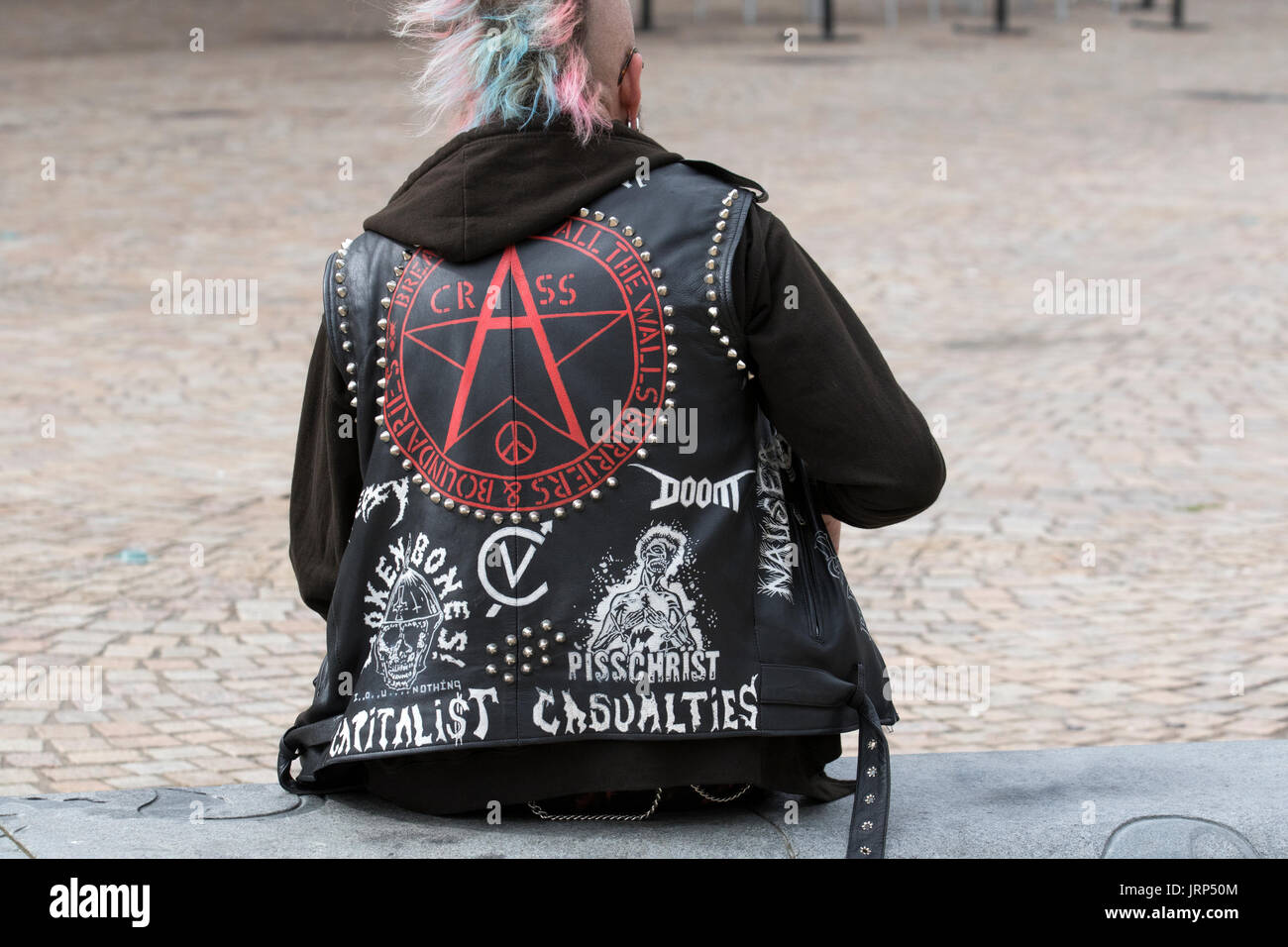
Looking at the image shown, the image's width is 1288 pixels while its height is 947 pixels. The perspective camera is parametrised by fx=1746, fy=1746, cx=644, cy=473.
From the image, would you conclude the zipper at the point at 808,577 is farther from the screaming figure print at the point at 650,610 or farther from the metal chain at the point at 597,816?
the metal chain at the point at 597,816

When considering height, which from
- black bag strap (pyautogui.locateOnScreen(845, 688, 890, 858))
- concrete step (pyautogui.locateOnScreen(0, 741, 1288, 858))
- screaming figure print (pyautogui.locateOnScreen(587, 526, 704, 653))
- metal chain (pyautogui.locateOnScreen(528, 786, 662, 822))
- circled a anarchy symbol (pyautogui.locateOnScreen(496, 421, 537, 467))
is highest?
circled a anarchy symbol (pyautogui.locateOnScreen(496, 421, 537, 467))

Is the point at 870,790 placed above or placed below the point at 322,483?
below

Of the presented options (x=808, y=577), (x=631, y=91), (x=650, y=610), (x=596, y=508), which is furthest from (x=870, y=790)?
(x=631, y=91)

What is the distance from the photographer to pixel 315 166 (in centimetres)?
1491

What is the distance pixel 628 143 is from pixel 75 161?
1365 centimetres

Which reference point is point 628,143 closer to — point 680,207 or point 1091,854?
point 680,207

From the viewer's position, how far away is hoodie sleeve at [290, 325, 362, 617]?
274 cm

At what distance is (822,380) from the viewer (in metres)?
2.49

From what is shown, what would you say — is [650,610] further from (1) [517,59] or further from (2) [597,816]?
(1) [517,59]

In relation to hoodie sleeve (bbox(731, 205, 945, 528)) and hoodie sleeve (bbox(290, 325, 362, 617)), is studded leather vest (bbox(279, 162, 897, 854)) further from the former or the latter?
hoodie sleeve (bbox(290, 325, 362, 617))

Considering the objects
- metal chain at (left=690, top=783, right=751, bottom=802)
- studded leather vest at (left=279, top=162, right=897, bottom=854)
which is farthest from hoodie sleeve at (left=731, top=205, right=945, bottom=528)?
metal chain at (left=690, top=783, right=751, bottom=802)

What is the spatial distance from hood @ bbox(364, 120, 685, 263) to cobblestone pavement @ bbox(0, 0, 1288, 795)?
90.6 inches

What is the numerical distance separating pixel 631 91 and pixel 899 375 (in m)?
6.27

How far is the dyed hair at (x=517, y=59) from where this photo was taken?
253cm
